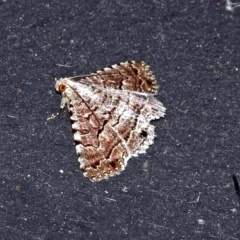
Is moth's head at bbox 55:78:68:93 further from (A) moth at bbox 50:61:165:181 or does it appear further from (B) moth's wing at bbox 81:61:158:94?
(B) moth's wing at bbox 81:61:158:94

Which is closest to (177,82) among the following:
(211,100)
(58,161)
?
(211,100)

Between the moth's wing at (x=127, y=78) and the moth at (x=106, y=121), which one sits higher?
the moth's wing at (x=127, y=78)

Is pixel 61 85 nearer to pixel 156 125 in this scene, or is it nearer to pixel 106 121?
pixel 106 121

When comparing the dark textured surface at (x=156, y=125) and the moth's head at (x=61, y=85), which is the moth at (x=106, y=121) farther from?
the dark textured surface at (x=156, y=125)

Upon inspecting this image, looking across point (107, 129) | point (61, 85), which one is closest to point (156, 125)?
point (107, 129)

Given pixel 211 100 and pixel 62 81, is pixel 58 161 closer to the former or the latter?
pixel 62 81

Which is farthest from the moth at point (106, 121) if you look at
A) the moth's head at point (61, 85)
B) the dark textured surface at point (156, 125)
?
the dark textured surface at point (156, 125)

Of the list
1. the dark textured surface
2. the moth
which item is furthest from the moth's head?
the dark textured surface
